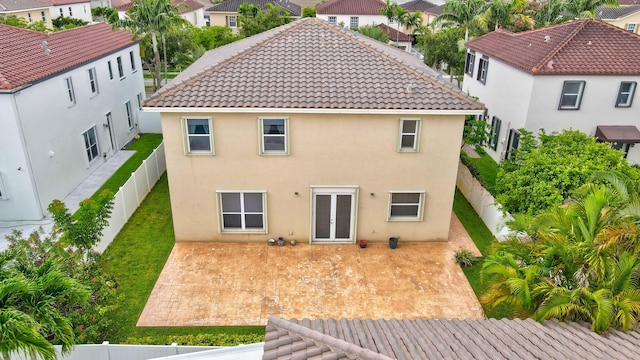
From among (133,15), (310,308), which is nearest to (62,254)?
(310,308)

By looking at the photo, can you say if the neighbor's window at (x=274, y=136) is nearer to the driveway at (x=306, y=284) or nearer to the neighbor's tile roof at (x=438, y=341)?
the driveway at (x=306, y=284)

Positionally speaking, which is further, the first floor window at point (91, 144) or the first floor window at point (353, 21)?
the first floor window at point (353, 21)

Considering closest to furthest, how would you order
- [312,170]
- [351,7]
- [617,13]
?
[312,170] → [617,13] → [351,7]

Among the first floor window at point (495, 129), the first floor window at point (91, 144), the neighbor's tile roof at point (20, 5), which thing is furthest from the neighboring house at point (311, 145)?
the neighbor's tile roof at point (20, 5)

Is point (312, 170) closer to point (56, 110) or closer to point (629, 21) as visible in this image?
point (56, 110)

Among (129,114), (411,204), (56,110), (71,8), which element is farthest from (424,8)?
(56,110)

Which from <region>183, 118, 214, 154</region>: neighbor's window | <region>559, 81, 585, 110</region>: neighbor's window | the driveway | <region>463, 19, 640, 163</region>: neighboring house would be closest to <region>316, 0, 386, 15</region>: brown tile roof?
<region>463, 19, 640, 163</region>: neighboring house

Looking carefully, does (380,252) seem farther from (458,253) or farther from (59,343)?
(59,343)
